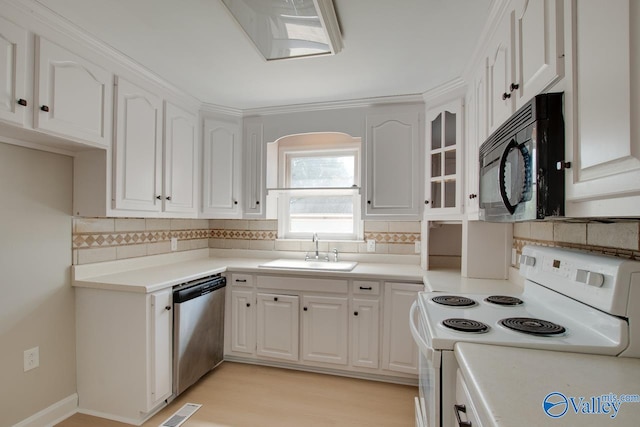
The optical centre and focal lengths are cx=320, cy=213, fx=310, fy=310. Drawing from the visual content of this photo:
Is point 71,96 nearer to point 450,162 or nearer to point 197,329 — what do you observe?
point 197,329

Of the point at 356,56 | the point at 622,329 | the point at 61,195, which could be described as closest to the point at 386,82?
the point at 356,56

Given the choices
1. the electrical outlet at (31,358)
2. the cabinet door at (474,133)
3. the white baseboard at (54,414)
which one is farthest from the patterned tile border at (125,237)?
the cabinet door at (474,133)

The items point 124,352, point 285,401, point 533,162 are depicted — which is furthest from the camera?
point 285,401

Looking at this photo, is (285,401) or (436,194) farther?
(436,194)

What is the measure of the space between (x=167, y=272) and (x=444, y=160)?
90.0 inches

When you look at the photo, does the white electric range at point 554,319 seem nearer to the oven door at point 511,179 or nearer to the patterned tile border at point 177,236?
the oven door at point 511,179

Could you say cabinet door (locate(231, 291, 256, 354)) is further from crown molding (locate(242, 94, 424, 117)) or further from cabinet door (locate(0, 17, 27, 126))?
cabinet door (locate(0, 17, 27, 126))

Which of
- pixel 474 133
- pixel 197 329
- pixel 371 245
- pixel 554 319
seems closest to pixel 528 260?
pixel 554 319

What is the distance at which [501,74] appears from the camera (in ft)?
4.89

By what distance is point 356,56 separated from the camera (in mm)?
1942

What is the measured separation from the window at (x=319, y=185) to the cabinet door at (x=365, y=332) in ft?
2.60

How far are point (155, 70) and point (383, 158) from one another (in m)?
1.85

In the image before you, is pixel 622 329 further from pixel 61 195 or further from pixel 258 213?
pixel 61 195
